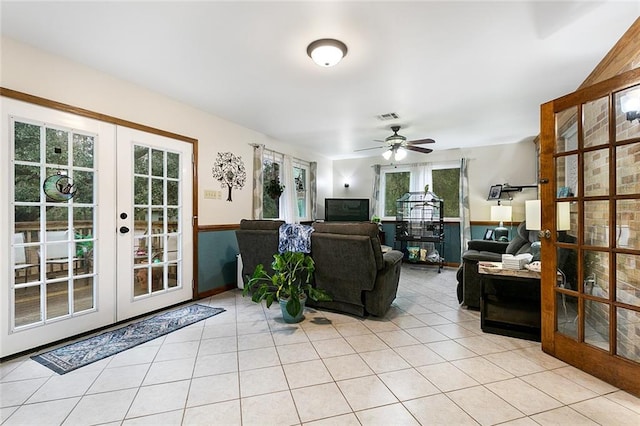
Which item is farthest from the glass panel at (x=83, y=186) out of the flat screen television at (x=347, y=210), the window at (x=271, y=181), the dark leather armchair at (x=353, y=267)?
the flat screen television at (x=347, y=210)

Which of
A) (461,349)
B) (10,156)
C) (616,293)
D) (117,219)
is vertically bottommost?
(461,349)

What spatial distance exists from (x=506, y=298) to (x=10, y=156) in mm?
4384

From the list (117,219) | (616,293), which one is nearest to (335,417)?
(616,293)

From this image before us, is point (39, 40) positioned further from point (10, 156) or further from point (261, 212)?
point (261, 212)

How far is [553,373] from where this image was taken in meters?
2.07

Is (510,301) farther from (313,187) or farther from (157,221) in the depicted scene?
(313,187)

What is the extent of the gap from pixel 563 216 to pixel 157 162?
3.94 metres

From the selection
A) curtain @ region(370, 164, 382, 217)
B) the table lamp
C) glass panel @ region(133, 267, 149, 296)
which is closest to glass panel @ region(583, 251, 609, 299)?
the table lamp

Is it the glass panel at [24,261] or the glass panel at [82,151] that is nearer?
the glass panel at [24,261]

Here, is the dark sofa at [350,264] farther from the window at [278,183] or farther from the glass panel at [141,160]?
the window at [278,183]

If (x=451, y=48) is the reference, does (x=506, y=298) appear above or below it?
below

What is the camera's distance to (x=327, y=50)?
227 centimetres

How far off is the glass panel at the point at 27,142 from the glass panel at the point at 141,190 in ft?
2.66

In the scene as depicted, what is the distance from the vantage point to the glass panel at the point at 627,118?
6.03ft
